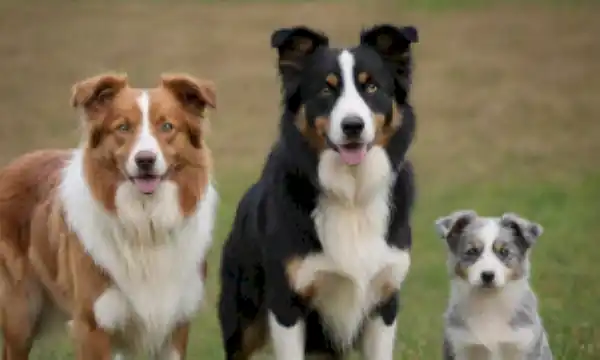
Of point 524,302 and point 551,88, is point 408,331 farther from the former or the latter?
point 551,88

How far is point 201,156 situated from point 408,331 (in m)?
2.85

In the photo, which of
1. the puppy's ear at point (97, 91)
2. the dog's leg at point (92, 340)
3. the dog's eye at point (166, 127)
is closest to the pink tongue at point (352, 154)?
the dog's eye at point (166, 127)

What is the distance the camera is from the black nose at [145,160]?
18.0 feet

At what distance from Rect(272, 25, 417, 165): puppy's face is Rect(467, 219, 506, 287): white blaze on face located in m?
0.89

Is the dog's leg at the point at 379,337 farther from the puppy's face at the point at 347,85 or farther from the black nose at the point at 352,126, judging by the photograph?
the black nose at the point at 352,126

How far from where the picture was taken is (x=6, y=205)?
21.5ft

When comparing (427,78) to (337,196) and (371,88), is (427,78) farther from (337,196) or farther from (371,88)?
(371,88)

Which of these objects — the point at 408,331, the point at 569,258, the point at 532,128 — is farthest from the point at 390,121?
the point at 532,128

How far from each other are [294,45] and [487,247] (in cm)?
149

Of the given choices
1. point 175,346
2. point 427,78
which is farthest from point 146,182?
point 427,78

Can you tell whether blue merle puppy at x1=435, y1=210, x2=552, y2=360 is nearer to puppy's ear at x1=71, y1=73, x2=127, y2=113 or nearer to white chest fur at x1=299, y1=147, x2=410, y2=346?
white chest fur at x1=299, y1=147, x2=410, y2=346

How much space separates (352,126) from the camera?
18.1 feet

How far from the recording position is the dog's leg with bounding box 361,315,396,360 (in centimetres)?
608

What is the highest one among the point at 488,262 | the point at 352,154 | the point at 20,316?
the point at 352,154
